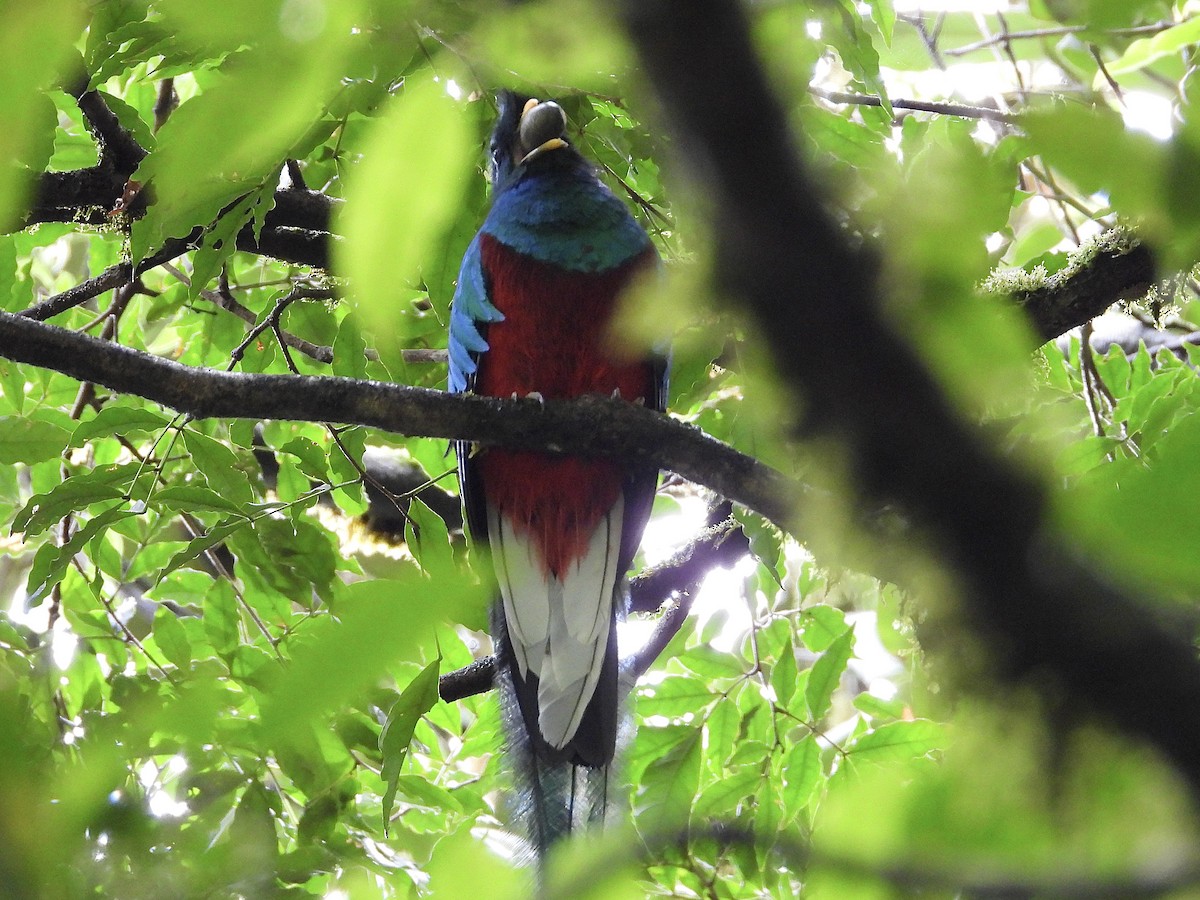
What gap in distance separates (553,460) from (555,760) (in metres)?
0.69

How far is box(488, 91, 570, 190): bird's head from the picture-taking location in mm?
2564

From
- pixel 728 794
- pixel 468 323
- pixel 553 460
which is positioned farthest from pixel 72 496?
pixel 728 794

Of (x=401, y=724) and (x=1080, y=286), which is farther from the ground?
(x=1080, y=286)

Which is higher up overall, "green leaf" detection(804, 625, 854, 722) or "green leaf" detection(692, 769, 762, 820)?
"green leaf" detection(804, 625, 854, 722)

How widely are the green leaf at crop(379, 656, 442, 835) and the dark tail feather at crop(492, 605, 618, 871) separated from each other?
Result: 301mm

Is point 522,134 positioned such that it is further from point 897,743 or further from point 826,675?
point 897,743

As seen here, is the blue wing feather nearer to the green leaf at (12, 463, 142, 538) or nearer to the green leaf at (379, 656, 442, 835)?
the green leaf at (12, 463, 142, 538)

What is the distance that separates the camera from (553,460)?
7.87 feet

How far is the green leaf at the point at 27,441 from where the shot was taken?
7.11 ft

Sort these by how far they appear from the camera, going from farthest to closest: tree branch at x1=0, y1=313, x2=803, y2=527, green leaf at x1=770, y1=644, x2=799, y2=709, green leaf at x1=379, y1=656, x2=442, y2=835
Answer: green leaf at x1=770, y1=644, x2=799, y2=709 < green leaf at x1=379, y1=656, x2=442, y2=835 < tree branch at x1=0, y1=313, x2=803, y2=527

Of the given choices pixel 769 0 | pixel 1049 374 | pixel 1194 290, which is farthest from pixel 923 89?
pixel 769 0

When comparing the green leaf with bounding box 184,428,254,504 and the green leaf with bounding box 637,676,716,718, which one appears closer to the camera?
the green leaf with bounding box 184,428,254,504

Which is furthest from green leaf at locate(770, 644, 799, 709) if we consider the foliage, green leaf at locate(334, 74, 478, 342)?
green leaf at locate(334, 74, 478, 342)

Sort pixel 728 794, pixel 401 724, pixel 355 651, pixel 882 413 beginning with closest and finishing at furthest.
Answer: pixel 882 413 → pixel 355 651 → pixel 401 724 → pixel 728 794
